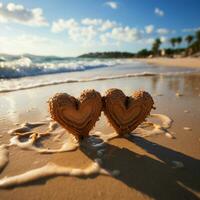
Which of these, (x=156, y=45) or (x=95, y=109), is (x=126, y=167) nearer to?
(x=95, y=109)

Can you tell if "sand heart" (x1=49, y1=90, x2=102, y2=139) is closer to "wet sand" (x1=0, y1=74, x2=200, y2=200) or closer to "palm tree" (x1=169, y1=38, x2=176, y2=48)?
"wet sand" (x1=0, y1=74, x2=200, y2=200)

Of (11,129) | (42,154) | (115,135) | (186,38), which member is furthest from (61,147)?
(186,38)

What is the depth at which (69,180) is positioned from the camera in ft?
6.61

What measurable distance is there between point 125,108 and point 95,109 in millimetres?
356

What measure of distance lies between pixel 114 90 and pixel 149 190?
114 centimetres

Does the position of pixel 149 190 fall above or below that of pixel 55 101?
below

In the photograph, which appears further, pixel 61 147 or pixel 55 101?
pixel 61 147

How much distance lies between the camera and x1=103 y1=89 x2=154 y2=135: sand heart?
8.54 feet

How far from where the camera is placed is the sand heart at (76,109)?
7.99 ft

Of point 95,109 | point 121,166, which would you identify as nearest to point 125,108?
point 95,109

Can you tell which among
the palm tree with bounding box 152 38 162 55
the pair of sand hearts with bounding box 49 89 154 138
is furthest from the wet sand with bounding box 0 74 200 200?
the palm tree with bounding box 152 38 162 55

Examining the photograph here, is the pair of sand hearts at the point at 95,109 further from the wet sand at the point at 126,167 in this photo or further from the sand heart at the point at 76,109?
the wet sand at the point at 126,167

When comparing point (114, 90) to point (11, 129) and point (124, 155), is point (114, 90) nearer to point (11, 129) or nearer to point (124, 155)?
point (124, 155)

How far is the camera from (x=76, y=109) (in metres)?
2.50
